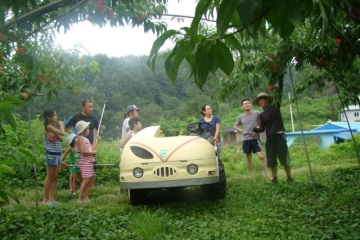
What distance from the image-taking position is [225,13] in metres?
0.87

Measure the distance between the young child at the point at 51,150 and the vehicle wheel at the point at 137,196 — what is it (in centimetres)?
123

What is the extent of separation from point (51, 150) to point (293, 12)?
485 centimetres

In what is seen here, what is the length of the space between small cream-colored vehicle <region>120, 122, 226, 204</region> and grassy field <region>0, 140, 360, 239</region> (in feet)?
1.16

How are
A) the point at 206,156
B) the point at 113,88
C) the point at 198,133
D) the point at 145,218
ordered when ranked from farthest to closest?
the point at 113,88 → the point at 198,133 → the point at 206,156 → the point at 145,218

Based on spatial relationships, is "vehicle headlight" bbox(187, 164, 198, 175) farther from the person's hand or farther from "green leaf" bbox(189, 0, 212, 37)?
"green leaf" bbox(189, 0, 212, 37)

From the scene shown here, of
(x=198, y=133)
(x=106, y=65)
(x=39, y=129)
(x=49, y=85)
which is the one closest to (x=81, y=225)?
(x=49, y=85)

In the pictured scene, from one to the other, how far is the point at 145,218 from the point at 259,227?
1.21 metres

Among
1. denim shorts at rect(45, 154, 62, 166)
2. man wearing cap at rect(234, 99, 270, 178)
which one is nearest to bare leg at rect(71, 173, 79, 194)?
denim shorts at rect(45, 154, 62, 166)

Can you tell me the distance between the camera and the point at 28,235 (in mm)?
3570

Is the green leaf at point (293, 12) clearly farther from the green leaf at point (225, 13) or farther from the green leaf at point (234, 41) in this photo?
the green leaf at point (234, 41)

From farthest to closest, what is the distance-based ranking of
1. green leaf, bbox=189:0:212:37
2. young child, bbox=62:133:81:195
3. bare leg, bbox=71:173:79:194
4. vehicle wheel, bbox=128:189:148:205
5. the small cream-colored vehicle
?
bare leg, bbox=71:173:79:194, young child, bbox=62:133:81:195, vehicle wheel, bbox=128:189:148:205, the small cream-colored vehicle, green leaf, bbox=189:0:212:37

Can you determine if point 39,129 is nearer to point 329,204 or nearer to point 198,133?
point 198,133

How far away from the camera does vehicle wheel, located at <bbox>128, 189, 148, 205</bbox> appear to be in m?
4.74

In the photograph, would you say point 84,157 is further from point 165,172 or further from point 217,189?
point 217,189
